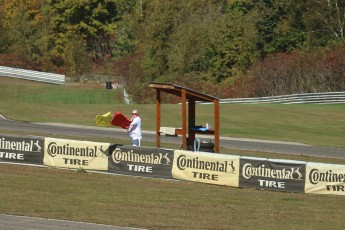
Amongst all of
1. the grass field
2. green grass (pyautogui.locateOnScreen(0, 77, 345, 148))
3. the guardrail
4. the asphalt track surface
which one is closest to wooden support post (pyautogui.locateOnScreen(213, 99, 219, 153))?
the grass field

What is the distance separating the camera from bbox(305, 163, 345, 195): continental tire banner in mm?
24516

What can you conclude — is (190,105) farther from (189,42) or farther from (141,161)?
(189,42)

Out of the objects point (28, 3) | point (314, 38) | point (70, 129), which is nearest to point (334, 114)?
point (70, 129)

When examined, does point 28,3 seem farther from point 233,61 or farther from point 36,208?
point 36,208

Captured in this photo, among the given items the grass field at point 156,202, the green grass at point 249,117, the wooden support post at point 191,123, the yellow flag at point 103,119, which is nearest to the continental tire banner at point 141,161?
the grass field at point 156,202

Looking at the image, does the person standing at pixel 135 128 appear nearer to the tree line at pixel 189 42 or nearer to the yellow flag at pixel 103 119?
the yellow flag at pixel 103 119

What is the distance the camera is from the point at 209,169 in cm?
2677

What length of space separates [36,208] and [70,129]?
23225 millimetres

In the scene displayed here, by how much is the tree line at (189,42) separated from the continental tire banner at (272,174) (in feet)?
131

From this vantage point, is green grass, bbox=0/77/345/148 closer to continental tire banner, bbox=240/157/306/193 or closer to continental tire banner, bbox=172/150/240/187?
continental tire banner, bbox=172/150/240/187

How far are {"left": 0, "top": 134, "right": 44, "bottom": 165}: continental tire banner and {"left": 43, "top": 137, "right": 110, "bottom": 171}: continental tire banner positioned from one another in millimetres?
291

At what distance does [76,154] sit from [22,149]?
86.5 inches

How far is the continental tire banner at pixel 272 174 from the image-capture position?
82.5ft

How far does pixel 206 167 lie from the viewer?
2678 cm
